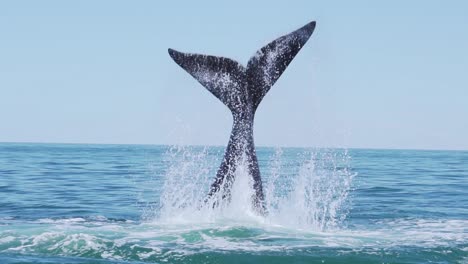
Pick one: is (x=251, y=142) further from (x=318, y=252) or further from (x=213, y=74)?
(x=318, y=252)

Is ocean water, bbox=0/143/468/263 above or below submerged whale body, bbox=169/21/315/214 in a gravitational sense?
below

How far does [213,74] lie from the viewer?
12.5 meters

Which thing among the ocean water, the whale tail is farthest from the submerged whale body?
the ocean water

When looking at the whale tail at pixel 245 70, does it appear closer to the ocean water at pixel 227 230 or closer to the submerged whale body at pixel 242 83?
the submerged whale body at pixel 242 83

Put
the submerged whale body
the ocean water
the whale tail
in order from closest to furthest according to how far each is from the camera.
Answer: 1. the ocean water
2. the submerged whale body
3. the whale tail

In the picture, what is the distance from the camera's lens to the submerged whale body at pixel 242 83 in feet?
39.9

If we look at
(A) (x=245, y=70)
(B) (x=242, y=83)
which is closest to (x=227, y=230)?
(B) (x=242, y=83)

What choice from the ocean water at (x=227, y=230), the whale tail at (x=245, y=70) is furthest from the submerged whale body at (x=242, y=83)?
the ocean water at (x=227, y=230)

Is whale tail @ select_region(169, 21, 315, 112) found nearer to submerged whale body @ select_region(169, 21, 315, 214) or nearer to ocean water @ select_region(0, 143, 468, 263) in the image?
submerged whale body @ select_region(169, 21, 315, 214)

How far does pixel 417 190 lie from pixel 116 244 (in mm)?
15066

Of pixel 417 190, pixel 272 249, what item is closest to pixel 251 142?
pixel 272 249

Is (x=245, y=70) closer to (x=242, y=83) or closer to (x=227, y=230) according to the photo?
(x=242, y=83)

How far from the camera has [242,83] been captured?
12.7m

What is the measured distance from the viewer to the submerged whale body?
12.1 metres
